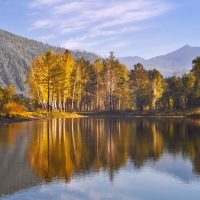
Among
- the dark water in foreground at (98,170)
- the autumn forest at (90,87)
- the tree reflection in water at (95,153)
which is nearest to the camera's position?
Result: the dark water in foreground at (98,170)

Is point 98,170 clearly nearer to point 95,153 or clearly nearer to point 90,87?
point 95,153

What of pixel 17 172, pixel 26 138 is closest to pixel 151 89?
pixel 26 138

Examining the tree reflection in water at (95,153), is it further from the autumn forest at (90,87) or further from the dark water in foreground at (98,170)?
the autumn forest at (90,87)

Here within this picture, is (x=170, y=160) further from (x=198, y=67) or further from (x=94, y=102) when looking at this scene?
(x=94, y=102)

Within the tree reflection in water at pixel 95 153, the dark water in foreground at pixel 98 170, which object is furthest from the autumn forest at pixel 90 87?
the dark water in foreground at pixel 98 170

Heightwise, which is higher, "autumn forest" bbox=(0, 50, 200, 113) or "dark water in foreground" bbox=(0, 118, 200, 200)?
"autumn forest" bbox=(0, 50, 200, 113)

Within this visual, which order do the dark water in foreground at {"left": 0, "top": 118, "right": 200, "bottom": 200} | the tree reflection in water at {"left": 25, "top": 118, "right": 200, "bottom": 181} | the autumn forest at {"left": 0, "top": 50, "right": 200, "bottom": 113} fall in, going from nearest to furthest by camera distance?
the dark water in foreground at {"left": 0, "top": 118, "right": 200, "bottom": 200} < the tree reflection in water at {"left": 25, "top": 118, "right": 200, "bottom": 181} < the autumn forest at {"left": 0, "top": 50, "right": 200, "bottom": 113}

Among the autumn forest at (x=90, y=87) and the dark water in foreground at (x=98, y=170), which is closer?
the dark water in foreground at (x=98, y=170)

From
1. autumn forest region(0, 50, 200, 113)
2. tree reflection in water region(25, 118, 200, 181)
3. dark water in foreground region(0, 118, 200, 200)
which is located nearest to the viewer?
dark water in foreground region(0, 118, 200, 200)

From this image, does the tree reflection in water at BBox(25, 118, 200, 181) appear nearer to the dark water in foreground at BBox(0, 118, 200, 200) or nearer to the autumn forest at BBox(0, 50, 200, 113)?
the dark water in foreground at BBox(0, 118, 200, 200)

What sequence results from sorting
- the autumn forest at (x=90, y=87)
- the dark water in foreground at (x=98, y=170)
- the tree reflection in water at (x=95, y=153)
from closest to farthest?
the dark water in foreground at (x=98, y=170)
the tree reflection in water at (x=95, y=153)
the autumn forest at (x=90, y=87)

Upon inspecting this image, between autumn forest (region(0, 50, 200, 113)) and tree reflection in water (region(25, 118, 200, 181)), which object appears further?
autumn forest (region(0, 50, 200, 113))

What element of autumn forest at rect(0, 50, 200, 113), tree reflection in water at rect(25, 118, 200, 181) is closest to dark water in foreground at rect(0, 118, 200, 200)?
tree reflection in water at rect(25, 118, 200, 181)

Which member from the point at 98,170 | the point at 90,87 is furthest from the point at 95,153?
the point at 90,87
